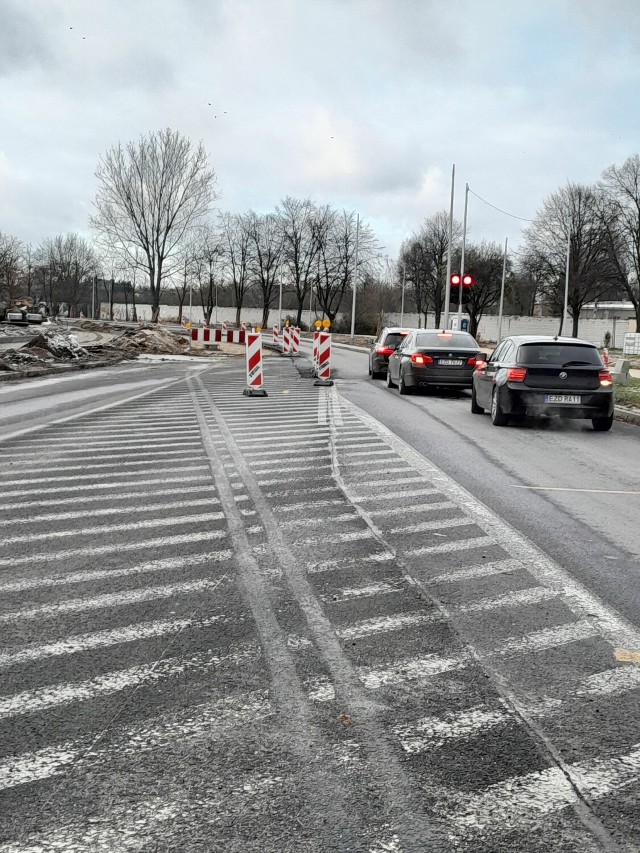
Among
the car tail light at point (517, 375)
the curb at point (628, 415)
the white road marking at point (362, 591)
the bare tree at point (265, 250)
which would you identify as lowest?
the white road marking at point (362, 591)

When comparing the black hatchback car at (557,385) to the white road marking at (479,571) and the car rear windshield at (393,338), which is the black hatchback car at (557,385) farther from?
the car rear windshield at (393,338)

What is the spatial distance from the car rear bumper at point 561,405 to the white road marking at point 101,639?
9480 mm

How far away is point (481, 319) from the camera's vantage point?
85250 mm

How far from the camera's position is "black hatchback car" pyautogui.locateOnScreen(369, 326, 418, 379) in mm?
23953

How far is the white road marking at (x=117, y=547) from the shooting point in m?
5.11

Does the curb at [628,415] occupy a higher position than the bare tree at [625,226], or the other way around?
the bare tree at [625,226]

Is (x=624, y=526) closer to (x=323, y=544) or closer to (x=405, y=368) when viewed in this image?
(x=323, y=544)

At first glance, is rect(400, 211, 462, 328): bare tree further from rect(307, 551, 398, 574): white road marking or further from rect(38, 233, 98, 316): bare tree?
rect(307, 551, 398, 574): white road marking

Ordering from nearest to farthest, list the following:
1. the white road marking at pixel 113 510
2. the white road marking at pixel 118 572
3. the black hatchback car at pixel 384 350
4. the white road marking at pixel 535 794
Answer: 1. the white road marking at pixel 535 794
2. the white road marking at pixel 118 572
3. the white road marking at pixel 113 510
4. the black hatchback car at pixel 384 350

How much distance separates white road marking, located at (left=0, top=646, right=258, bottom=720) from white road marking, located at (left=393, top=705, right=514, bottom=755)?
0.86m

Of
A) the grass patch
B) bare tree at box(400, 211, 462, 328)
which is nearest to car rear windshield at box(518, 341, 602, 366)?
the grass patch

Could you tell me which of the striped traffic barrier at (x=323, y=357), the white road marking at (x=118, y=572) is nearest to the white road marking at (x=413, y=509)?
the white road marking at (x=118, y=572)

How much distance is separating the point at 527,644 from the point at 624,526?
9.39ft

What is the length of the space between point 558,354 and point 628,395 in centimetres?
496
